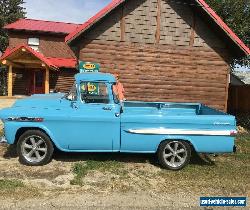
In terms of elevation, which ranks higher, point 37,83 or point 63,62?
point 63,62

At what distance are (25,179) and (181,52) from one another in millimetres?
8876

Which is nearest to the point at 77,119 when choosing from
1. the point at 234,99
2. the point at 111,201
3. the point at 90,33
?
the point at 111,201

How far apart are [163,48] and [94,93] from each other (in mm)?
6393

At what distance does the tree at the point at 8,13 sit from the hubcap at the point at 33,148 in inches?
1417

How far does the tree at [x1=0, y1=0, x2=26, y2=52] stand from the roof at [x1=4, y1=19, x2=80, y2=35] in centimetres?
1198

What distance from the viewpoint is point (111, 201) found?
5133 mm

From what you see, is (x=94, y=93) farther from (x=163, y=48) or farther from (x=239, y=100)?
(x=239, y=100)

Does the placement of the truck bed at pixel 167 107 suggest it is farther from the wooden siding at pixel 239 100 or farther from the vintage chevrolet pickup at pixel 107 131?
the wooden siding at pixel 239 100

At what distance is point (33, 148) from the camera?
6.73 meters

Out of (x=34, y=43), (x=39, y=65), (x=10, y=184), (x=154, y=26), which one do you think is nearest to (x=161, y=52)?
(x=154, y=26)

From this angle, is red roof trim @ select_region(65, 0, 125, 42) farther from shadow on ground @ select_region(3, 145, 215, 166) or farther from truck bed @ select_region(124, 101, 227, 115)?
shadow on ground @ select_region(3, 145, 215, 166)

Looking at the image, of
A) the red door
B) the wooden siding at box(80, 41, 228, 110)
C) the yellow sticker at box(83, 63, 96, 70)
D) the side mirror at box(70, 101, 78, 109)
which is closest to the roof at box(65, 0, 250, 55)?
the wooden siding at box(80, 41, 228, 110)

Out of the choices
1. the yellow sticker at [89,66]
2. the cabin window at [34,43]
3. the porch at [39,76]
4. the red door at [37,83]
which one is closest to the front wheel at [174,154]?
the yellow sticker at [89,66]

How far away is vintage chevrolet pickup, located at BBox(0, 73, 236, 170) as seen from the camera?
21.7 feet
